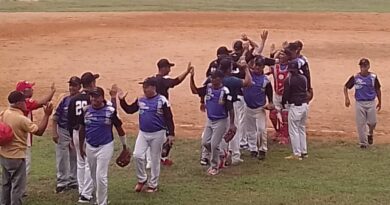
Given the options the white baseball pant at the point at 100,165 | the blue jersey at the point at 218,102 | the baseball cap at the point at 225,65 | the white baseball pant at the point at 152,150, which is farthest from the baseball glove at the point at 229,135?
the white baseball pant at the point at 100,165

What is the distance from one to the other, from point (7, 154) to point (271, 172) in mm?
4516

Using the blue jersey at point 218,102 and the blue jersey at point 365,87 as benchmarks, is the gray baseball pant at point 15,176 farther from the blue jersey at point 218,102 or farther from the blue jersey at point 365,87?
the blue jersey at point 365,87

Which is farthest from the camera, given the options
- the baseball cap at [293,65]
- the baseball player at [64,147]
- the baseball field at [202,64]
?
the baseball cap at [293,65]

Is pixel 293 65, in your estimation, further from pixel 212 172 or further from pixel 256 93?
pixel 212 172

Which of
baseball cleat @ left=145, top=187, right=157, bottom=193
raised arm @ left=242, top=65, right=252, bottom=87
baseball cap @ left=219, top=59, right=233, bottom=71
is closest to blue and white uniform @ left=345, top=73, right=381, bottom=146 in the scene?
raised arm @ left=242, top=65, right=252, bottom=87

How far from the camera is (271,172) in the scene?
1396 cm

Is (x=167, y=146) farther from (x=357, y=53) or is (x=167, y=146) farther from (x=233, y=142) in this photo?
(x=357, y=53)

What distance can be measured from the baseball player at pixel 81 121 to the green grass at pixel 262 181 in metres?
0.37

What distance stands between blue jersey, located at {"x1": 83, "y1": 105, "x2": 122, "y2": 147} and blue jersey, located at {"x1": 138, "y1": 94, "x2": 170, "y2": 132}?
94 centimetres

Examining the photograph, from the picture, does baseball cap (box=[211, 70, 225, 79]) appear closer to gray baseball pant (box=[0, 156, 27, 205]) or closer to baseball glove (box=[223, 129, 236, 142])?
baseball glove (box=[223, 129, 236, 142])

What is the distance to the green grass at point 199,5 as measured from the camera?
143 feet

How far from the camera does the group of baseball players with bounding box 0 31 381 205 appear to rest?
38.2ft

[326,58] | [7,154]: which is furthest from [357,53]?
[7,154]

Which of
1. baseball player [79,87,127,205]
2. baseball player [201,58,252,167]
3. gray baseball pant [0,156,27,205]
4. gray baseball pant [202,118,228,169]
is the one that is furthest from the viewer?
baseball player [201,58,252,167]
